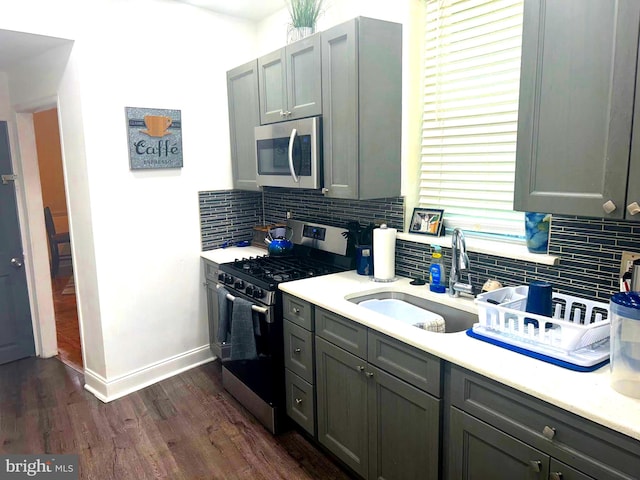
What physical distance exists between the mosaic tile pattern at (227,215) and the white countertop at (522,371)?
1591 millimetres

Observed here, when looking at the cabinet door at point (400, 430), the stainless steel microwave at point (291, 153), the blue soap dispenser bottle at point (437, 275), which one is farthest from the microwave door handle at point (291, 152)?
the cabinet door at point (400, 430)

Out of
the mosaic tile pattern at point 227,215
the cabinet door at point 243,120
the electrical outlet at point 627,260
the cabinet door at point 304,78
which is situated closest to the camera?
the electrical outlet at point 627,260

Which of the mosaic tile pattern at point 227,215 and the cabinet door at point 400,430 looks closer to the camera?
the cabinet door at point 400,430

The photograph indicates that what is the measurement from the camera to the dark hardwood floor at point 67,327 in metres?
3.84

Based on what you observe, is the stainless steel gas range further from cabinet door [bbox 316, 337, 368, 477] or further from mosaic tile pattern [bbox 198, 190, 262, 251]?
mosaic tile pattern [bbox 198, 190, 262, 251]

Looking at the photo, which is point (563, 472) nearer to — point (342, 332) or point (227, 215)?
point (342, 332)

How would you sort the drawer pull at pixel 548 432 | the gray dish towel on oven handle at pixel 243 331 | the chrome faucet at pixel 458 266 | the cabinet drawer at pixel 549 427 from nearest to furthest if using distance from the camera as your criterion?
the cabinet drawer at pixel 549 427, the drawer pull at pixel 548 432, the chrome faucet at pixel 458 266, the gray dish towel on oven handle at pixel 243 331

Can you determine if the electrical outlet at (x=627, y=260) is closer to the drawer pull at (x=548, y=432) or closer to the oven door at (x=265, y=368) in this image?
the drawer pull at (x=548, y=432)

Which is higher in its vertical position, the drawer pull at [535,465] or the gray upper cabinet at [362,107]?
the gray upper cabinet at [362,107]

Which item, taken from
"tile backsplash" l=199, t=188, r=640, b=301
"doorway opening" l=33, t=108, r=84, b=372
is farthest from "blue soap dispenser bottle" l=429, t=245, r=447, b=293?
"doorway opening" l=33, t=108, r=84, b=372

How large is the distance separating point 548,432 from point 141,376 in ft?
9.21

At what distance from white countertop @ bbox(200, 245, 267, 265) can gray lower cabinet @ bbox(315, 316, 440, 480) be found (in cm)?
123

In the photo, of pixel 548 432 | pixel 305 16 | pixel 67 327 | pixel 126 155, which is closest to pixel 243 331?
pixel 126 155

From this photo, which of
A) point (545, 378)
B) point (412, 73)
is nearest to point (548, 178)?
point (545, 378)
